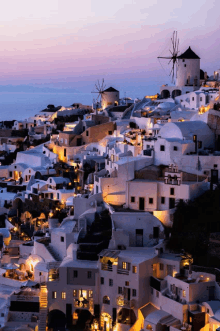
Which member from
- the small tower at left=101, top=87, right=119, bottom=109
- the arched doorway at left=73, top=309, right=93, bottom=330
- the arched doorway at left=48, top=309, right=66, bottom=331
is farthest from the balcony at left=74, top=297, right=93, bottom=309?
the small tower at left=101, top=87, right=119, bottom=109

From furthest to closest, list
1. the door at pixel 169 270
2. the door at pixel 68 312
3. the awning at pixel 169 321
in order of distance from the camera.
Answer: the door at pixel 68 312 → the door at pixel 169 270 → the awning at pixel 169 321

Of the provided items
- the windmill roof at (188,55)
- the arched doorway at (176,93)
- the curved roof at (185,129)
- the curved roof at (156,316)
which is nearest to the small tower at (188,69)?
the windmill roof at (188,55)

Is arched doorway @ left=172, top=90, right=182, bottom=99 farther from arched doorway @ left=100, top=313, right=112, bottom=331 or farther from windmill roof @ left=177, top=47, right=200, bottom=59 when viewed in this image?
arched doorway @ left=100, top=313, right=112, bottom=331

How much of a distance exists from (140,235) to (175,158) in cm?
329

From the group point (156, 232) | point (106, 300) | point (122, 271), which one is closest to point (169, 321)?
Result: point (122, 271)

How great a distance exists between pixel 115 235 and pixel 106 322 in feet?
8.76

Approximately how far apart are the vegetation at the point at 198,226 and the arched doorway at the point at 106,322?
111 inches

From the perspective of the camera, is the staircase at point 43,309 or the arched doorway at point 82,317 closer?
the staircase at point 43,309

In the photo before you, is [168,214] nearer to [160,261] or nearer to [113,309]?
[160,261]

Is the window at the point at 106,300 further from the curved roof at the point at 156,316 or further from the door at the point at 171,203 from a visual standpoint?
the door at the point at 171,203

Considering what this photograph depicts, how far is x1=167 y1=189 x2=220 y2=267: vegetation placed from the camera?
20.0 meters

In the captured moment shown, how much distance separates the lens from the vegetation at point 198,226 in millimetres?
19984

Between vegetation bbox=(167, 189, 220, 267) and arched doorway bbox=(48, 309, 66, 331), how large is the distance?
12.9 feet

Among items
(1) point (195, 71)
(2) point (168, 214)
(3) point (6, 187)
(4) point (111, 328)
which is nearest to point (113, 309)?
(4) point (111, 328)
